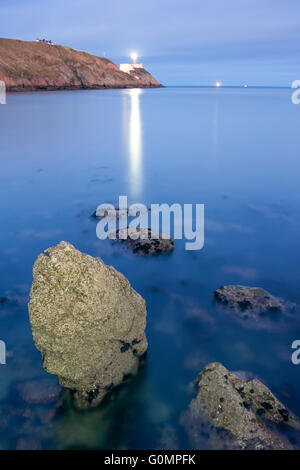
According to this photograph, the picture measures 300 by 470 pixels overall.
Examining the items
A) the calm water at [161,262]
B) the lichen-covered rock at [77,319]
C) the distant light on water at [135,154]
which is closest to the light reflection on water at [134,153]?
the distant light on water at [135,154]

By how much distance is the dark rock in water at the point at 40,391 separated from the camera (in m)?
9.70

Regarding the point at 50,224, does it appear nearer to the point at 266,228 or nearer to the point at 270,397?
the point at 266,228

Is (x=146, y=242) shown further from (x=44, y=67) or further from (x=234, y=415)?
(x=44, y=67)

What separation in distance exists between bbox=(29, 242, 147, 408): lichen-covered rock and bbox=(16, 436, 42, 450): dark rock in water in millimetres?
1288

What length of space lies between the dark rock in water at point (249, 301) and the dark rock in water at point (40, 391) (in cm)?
701

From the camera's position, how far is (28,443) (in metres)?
8.80

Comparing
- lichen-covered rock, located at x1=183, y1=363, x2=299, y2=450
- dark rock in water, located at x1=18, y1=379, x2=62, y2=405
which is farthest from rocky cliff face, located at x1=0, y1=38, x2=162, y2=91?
lichen-covered rock, located at x1=183, y1=363, x2=299, y2=450

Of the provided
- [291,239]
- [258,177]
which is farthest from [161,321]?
[258,177]

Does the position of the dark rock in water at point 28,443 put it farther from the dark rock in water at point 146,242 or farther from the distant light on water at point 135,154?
the distant light on water at point 135,154

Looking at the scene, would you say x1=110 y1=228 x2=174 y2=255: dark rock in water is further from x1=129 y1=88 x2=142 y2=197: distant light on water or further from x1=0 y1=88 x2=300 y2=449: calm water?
x1=129 y1=88 x2=142 y2=197: distant light on water

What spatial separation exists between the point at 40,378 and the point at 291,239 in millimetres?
16026

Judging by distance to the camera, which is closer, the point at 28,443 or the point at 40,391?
the point at 28,443

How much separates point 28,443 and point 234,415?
17.1 ft

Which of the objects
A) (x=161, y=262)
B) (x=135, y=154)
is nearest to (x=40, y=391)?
(x=161, y=262)
